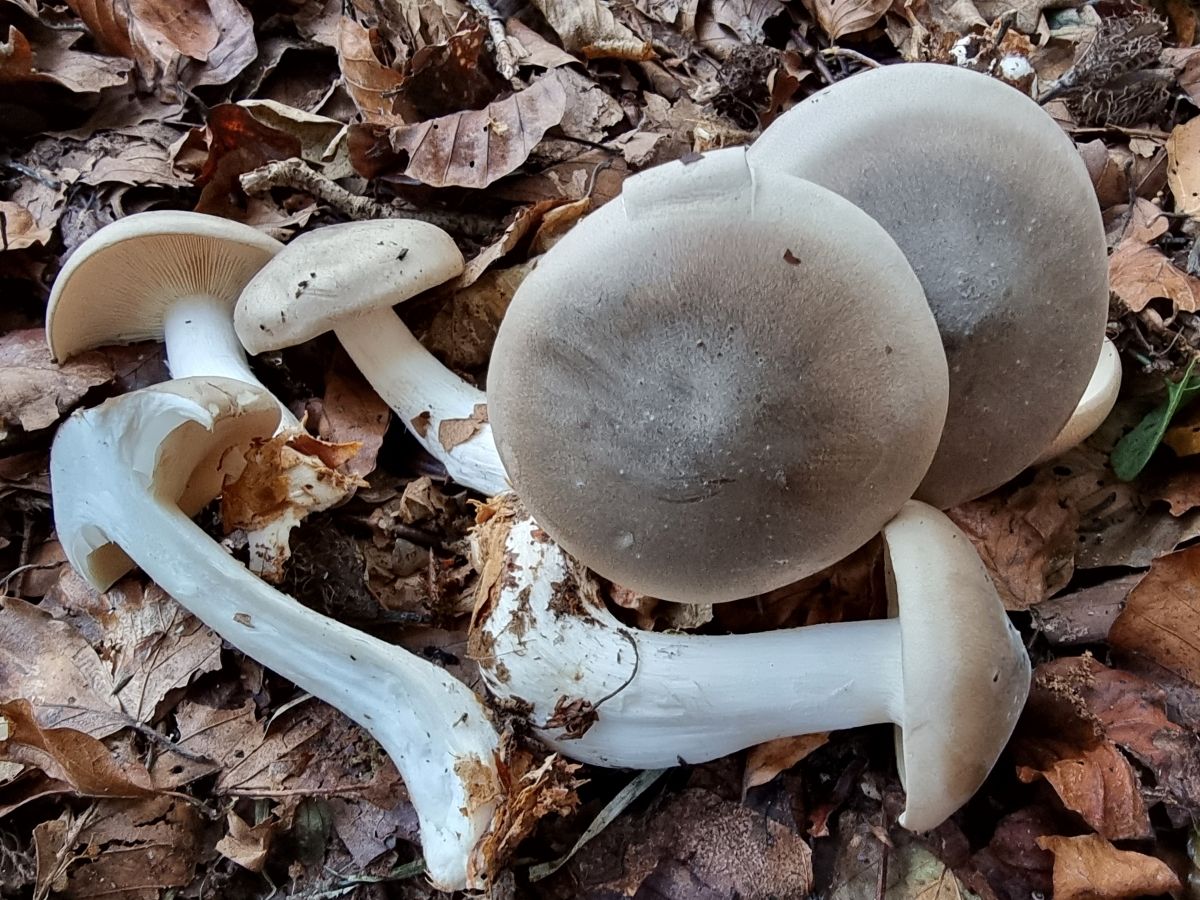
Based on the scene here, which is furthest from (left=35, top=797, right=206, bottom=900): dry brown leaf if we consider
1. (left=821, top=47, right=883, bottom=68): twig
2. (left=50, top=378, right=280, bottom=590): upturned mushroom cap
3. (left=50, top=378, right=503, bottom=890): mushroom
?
(left=821, top=47, right=883, bottom=68): twig

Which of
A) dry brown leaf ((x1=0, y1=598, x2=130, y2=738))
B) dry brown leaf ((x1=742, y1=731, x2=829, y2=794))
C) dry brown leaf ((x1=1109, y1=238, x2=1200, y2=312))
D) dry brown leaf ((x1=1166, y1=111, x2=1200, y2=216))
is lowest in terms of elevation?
dry brown leaf ((x1=742, y1=731, x2=829, y2=794))

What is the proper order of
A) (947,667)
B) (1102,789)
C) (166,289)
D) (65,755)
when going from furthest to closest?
(166,289) < (65,755) < (1102,789) < (947,667)

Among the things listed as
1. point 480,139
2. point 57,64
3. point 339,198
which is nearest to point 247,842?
point 339,198

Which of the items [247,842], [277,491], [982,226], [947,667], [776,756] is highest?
[982,226]

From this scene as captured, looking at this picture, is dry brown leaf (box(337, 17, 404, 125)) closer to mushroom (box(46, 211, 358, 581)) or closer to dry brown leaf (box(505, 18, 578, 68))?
dry brown leaf (box(505, 18, 578, 68))

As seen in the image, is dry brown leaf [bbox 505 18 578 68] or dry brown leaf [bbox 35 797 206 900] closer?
dry brown leaf [bbox 35 797 206 900]

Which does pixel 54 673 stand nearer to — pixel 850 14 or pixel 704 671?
pixel 704 671

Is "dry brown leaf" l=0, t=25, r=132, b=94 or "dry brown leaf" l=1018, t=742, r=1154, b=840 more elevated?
"dry brown leaf" l=0, t=25, r=132, b=94
